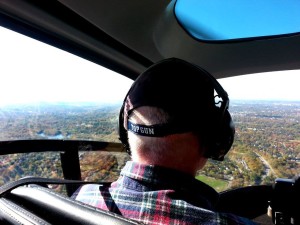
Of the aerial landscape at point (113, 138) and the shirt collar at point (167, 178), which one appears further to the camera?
the aerial landscape at point (113, 138)

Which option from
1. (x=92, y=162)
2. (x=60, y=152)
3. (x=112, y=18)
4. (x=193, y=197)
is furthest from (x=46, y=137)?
(x=193, y=197)

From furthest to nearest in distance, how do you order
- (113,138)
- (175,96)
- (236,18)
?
(236,18)
(113,138)
(175,96)

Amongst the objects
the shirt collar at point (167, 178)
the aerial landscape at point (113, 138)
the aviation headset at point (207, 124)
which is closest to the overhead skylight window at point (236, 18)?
the aerial landscape at point (113, 138)

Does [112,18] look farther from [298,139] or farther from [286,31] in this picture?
[298,139]

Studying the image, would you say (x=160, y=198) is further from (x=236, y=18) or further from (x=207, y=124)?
(x=236, y=18)

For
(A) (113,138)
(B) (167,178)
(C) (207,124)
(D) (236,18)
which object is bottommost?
(A) (113,138)

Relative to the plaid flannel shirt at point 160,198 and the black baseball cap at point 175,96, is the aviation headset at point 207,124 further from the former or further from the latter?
the plaid flannel shirt at point 160,198

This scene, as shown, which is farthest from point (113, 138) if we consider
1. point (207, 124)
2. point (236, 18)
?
point (236, 18)
